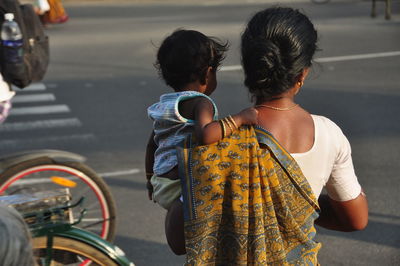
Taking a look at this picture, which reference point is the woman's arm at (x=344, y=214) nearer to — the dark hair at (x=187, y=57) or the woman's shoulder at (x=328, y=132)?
the woman's shoulder at (x=328, y=132)

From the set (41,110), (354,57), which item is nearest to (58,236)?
(41,110)

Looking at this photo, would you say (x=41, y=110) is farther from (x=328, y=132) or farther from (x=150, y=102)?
(x=328, y=132)

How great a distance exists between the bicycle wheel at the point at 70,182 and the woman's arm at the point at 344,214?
7.18 ft

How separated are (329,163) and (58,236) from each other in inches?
57.8

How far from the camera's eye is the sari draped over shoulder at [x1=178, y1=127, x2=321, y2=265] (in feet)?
6.93

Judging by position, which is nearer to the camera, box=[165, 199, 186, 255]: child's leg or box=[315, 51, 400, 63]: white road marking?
box=[165, 199, 186, 255]: child's leg

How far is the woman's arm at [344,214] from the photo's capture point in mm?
2449

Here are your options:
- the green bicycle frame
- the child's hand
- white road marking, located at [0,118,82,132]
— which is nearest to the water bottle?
the green bicycle frame

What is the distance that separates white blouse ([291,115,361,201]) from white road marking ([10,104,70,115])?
6956 mm

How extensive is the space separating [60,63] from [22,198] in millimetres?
8855

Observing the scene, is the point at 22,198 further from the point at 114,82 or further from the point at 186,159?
the point at 114,82

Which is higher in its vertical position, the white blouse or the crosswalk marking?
the white blouse

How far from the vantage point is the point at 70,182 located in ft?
14.5

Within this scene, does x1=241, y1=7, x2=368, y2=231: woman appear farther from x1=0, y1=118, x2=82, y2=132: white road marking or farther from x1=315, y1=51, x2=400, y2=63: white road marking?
x1=315, y1=51, x2=400, y2=63: white road marking
